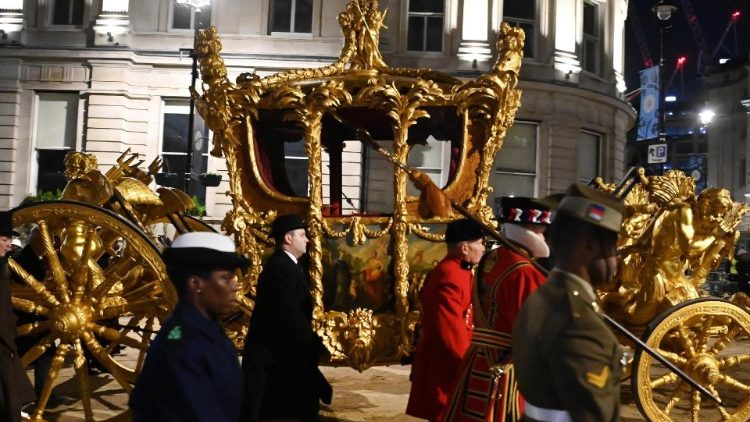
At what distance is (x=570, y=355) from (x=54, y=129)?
19.7 meters

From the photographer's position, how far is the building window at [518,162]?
19625 mm

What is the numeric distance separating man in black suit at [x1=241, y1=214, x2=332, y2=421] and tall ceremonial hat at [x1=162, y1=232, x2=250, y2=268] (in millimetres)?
2070

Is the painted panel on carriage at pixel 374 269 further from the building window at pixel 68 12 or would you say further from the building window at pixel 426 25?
the building window at pixel 68 12

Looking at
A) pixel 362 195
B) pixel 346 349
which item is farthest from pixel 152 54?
pixel 346 349

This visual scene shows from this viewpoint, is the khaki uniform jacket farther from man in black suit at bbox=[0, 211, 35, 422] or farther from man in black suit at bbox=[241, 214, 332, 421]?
man in black suit at bbox=[0, 211, 35, 422]

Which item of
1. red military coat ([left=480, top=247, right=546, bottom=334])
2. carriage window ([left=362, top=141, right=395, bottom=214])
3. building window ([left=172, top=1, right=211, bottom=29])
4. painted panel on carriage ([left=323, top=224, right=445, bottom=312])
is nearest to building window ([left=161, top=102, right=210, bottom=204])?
building window ([left=172, top=1, right=211, bottom=29])

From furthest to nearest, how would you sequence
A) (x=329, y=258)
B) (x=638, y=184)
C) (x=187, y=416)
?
1. (x=638, y=184)
2. (x=329, y=258)
3. (x=187, y=416)

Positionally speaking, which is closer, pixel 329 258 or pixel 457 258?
pixel 457 258

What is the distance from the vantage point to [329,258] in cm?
687

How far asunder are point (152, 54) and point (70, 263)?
14.0 metres

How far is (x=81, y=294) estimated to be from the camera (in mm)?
6262

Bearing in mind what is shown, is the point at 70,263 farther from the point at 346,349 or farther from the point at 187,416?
the point at 187,416

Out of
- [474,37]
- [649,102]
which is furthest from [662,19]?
[474,37]

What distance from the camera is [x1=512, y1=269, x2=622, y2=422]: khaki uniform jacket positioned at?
2.40 meters
